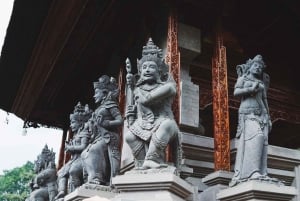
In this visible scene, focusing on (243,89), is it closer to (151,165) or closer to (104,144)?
(151,165)

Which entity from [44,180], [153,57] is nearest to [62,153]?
[44,180]

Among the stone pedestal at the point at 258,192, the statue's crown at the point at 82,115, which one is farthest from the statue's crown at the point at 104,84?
the stone pedestal at the point at 258,192

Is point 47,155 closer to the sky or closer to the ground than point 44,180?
closer to the sky

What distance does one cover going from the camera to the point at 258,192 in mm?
5918

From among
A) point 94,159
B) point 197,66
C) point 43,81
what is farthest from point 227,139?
point 43,81

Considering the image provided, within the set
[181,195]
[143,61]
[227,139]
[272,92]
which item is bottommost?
[181,195]

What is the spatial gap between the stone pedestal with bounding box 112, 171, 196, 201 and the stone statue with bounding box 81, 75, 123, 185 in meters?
1.81

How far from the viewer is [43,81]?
40.4 feet

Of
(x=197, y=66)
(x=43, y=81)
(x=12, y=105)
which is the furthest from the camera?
(x=12, y=105)

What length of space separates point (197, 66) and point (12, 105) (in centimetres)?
690

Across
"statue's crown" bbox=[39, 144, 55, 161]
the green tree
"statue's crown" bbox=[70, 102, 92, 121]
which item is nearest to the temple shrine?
"statue's crown" bbox=[70, 102, 92, 121]

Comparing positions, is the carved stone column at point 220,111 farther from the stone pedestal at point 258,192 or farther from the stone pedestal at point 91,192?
the stone pedestal at point 91,192

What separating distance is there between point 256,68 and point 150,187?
241cm

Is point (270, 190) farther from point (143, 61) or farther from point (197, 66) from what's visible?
point (197, 66)
